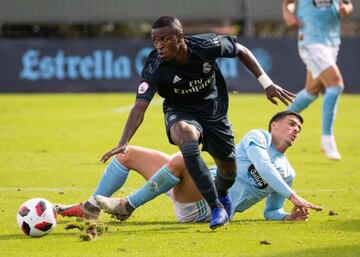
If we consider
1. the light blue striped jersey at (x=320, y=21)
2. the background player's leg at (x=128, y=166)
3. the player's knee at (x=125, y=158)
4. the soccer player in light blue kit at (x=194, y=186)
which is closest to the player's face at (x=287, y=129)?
the soccer player in light blue kit at (x=194, y=186)

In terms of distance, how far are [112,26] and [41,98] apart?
617cm

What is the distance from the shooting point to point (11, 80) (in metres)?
25.3

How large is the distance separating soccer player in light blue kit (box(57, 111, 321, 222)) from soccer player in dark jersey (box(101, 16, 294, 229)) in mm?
192

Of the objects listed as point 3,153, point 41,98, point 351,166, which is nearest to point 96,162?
point 3,153

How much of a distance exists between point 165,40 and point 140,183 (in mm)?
3474

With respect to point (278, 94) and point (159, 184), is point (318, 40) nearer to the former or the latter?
point (278, 94)

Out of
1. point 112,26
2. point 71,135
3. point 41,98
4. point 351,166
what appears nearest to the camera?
point 351,166

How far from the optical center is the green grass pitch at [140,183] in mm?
6590

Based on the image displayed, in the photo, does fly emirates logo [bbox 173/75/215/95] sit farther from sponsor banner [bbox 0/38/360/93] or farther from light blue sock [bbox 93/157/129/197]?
sponsor banner [bbox 0/38/360/93]

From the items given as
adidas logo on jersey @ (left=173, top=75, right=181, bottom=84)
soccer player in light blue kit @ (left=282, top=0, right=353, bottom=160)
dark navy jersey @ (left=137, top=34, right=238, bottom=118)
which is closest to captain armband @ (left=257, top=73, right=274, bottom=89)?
dark navy jersey @ (left=137, top=34, right=238, bottom=118)

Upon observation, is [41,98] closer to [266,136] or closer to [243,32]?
[243,32]

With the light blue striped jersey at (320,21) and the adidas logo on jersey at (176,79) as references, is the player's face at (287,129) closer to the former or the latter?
the adidas logo on jersey at (176,79)

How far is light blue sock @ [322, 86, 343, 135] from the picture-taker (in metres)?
12.4

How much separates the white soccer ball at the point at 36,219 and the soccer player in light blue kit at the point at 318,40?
6366mm
